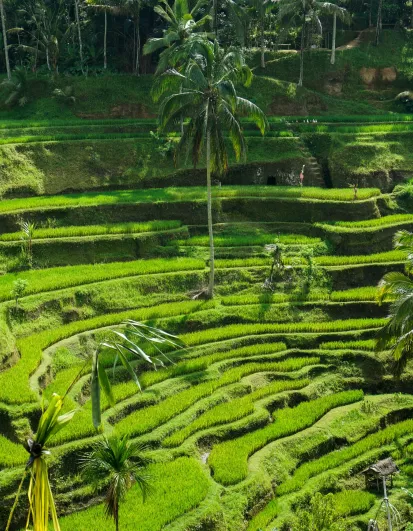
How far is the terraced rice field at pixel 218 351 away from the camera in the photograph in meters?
17.0

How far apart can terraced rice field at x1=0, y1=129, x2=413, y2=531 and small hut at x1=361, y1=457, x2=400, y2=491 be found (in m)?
0.29

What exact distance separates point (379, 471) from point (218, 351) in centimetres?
662

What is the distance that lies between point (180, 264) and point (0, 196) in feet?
26.5

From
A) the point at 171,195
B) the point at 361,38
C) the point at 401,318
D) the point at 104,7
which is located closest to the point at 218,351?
the point at 401,318

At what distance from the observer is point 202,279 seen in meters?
26.6

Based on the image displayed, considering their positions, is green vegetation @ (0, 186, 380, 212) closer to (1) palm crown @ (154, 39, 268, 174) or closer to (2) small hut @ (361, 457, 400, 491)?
(1) palm crown @ (154, 39, 268, 174)

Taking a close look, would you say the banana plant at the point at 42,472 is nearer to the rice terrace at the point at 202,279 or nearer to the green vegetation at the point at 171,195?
the rice terrace at the point at 202,279

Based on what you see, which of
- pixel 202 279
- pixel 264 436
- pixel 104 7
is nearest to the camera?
pixel 264 436

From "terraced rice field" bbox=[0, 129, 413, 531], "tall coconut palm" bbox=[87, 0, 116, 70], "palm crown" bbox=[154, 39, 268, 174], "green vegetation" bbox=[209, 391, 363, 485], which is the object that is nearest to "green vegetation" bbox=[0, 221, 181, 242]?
"terraced rice field" bbox=[0, 129, 413, 531]

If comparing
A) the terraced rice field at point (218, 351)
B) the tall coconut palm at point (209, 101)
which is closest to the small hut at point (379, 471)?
the terraced rice field at point (218, 351)

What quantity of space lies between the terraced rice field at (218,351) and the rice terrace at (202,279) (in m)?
0.07

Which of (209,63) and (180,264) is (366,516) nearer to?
(180,264)

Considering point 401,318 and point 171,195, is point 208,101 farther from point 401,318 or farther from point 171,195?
point 401,318

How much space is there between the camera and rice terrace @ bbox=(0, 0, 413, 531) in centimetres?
1658
